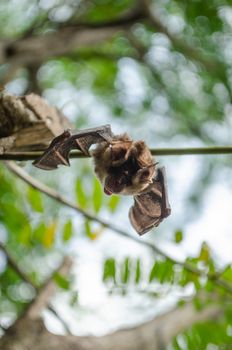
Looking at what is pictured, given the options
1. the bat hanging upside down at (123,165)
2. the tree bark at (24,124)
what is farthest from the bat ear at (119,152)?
the tree bark at (24,124)

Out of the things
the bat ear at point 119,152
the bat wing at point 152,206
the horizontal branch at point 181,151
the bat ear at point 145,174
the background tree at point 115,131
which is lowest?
the background tree at point 115,131

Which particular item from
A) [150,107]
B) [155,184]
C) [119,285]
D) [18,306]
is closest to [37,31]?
[150,107]

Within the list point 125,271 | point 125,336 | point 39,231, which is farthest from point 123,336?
point 39,231

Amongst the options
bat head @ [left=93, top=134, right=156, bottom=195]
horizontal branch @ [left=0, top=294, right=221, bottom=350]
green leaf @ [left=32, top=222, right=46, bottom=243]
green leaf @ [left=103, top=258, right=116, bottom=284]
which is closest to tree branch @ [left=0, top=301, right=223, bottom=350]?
horizontal branch @ [left=0, top=294, right=221, bottom=350]

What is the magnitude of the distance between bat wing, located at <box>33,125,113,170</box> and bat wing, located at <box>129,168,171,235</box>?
0.22ft

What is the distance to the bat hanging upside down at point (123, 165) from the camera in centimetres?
49

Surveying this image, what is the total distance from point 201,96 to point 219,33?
21.3 inches

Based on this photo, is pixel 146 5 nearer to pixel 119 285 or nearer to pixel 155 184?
pixel 119 285

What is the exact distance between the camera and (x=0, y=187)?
1.47m

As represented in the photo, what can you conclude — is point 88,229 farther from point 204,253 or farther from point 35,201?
point 204,253

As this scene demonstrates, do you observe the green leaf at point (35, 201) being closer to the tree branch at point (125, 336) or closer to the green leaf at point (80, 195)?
the green leaf at point (80, 195)

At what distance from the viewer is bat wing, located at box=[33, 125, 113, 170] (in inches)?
19.9

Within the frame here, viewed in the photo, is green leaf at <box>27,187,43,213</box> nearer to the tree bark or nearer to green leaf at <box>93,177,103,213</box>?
green leaf at <box>93,177,103,213</box>

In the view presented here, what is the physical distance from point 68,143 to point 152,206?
4.0 inches
